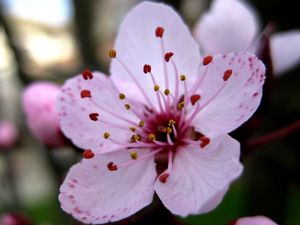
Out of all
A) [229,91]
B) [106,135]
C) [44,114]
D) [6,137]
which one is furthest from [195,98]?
[6,137]

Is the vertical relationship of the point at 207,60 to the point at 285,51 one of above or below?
above

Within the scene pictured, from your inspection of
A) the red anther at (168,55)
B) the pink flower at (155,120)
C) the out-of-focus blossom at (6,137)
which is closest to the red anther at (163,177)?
the pink flower at (155,120)

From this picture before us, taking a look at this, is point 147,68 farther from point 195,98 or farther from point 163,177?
point 163,177

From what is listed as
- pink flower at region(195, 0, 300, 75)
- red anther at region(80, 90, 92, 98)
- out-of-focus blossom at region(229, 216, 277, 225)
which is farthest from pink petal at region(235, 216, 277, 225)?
pink flower at region(195, 0, 300, 75)

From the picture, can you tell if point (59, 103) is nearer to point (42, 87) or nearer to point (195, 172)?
point (42, 87)

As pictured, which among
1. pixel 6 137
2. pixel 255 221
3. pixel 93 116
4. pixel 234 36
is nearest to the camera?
pixel 255 221

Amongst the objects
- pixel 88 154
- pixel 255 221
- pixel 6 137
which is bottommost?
pixel 6 137

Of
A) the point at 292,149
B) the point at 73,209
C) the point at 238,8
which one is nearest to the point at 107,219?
the point at 73,209

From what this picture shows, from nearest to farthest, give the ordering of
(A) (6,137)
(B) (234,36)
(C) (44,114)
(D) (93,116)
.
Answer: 1. (D) (93,116)
2. (C) (44,114)
3. (B) (234,36)
4. (A) (6,137)
